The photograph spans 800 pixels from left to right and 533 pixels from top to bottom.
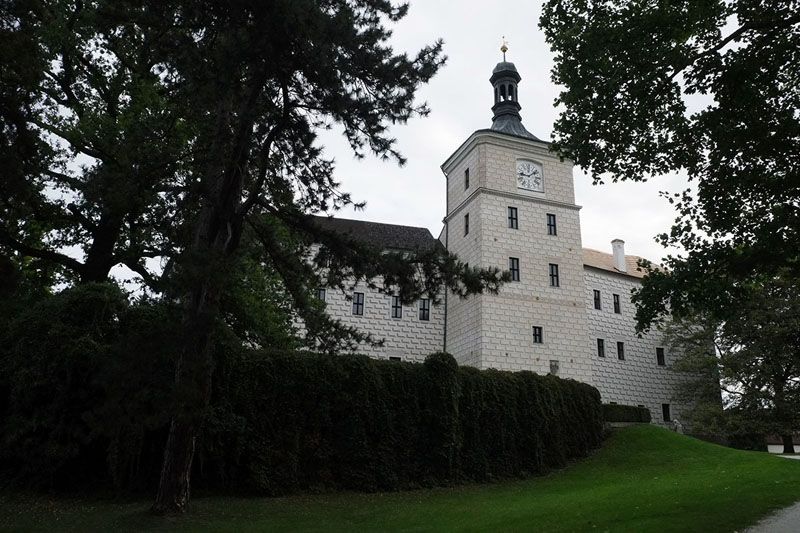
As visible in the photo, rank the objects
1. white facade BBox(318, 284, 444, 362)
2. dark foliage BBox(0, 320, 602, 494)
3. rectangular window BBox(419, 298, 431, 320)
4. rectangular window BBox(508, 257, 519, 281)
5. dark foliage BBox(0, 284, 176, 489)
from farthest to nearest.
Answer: rectangular window BBox(419, 298, 431, 320) < white facade BBox(318, 284, 444, 362) < rectangular window BBox(508, 257, 519, 281) < dark foliage BBox(0, 284, 176, 489) < dark foliage BBox(0, 320, 602, 494)

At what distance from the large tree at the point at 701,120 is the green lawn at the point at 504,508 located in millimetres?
3372

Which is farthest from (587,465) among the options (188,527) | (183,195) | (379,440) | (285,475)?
(183,195)

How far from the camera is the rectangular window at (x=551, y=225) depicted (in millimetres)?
32500

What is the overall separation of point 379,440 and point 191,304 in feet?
26.1

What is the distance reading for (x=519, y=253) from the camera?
3142cm

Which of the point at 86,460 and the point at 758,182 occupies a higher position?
the point at 758,182

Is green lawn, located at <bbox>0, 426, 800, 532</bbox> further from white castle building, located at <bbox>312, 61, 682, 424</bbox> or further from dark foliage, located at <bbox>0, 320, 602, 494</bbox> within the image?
white castle building, located at <bbox>312, 61, 682, 424</bbox>

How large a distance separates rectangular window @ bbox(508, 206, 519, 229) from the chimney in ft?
37.3

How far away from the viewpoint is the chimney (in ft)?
130

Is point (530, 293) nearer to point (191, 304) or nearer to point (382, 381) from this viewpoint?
point (382, 381)

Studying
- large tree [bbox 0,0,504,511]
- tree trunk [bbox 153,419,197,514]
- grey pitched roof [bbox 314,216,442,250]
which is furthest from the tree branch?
grey pitched roof [bbox 314,216,442,250]

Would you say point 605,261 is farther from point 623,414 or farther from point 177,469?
point 177,469

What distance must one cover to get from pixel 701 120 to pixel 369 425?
10.9 m

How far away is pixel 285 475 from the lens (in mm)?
14586
